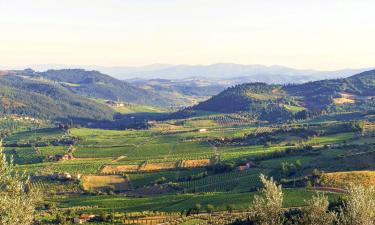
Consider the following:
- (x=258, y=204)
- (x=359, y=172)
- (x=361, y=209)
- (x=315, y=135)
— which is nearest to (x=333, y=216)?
(x=361, y=209)

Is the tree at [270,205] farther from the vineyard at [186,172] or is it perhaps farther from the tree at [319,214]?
Result: the vineyard at [186,172]

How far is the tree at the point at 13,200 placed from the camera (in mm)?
38812

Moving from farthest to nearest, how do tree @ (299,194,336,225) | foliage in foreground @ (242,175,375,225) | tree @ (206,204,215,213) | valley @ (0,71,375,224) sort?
valley @ (0,71,375,224), tree @ (206,204,215,213), tree @ (299,194,336,225), foliage in foreground @ (242,175,375,225)

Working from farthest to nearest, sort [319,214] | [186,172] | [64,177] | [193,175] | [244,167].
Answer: [186,172] → [64,177] → [193,175] → [244,167] → [319,214]

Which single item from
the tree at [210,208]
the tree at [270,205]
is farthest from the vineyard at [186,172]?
the tree at [270,205]

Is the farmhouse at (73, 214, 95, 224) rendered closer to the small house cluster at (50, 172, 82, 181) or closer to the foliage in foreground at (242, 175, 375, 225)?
the small house cluster at (50, 172, 82, 181)

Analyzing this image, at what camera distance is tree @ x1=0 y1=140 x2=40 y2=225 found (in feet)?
127

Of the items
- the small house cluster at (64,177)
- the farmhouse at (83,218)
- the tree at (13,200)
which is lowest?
the small house cluster at (64,177)

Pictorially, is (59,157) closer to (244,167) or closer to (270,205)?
(244,167)

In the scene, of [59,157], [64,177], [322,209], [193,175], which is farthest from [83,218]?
[59,157]

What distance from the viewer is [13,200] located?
3944 centimetres

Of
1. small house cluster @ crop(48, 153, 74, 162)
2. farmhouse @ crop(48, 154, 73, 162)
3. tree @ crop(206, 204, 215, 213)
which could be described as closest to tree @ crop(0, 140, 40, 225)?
tree @ crop(206, 204, 215, 213)

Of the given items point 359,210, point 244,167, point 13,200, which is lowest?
point 244,167

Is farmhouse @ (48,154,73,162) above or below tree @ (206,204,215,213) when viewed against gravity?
below
